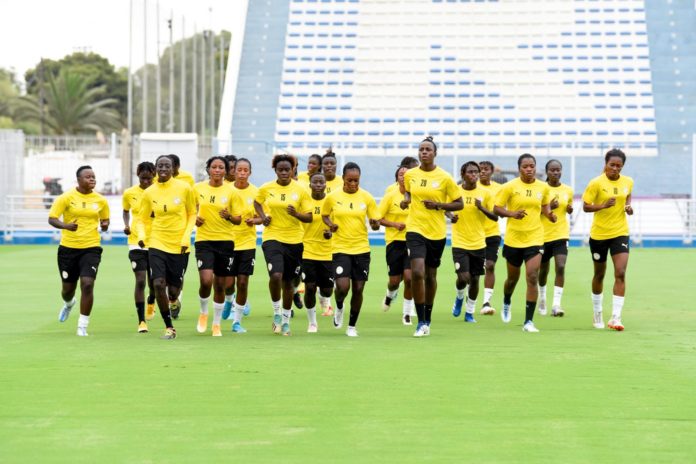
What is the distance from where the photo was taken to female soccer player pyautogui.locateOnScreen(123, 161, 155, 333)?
46.5ft

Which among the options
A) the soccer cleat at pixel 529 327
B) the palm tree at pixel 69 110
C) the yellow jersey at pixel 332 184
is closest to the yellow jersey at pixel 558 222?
the soccer cleat at pixel 529 327

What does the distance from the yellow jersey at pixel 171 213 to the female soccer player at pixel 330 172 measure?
1.98 meters

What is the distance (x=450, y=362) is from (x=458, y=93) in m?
39.5

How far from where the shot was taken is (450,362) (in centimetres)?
1136

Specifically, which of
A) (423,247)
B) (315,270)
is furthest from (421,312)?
(315,270)

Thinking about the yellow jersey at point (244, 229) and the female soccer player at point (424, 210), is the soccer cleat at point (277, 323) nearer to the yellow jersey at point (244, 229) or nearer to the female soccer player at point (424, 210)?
the yellow jersey at point (244, 229)

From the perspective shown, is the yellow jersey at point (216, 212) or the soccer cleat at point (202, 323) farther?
the soccer cleat at point (202, 323)

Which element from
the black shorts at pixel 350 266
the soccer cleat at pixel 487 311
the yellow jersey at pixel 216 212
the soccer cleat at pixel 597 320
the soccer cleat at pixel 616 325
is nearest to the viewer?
the black shorts at pixel 350 266

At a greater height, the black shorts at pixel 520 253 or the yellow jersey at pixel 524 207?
the yellow jersey at pixel 524 207

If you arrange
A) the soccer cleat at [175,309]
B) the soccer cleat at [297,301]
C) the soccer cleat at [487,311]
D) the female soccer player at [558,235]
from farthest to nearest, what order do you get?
the soccer cleat at [297,301], the soccer cleat at [487,311], the female soccer player at [558,235], the soccer cleat at [175,309]

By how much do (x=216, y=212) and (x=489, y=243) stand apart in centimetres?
464

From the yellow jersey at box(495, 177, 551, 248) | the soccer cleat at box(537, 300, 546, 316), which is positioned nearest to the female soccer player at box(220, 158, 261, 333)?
the yellow jersey at box(495, 177, 551, 248)

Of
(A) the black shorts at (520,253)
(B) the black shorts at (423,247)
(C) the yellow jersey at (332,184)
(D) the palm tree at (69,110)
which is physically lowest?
(A) the black shorts at (520,253)

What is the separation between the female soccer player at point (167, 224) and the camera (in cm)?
1338
